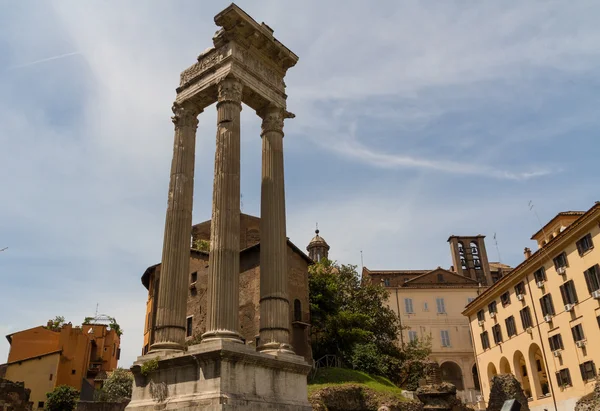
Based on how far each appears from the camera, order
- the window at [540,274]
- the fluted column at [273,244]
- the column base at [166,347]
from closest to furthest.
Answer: the column base at [166,347]
the fluted column at [273,244]
the window at [540,274]

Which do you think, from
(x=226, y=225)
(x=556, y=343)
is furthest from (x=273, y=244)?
(x=556, y=343)

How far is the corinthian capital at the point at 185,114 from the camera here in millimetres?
15594

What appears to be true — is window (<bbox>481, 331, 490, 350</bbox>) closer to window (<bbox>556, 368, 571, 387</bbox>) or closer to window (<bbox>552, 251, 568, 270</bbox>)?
window (<bbox>556, 368, 571, 387</bbox>)

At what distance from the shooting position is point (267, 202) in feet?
48.6

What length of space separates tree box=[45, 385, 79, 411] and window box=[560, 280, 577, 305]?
108 ft

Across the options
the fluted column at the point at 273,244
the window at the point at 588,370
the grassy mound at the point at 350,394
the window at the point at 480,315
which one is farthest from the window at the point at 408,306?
the fluted column at the point at 273,244

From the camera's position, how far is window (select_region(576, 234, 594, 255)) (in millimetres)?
27172

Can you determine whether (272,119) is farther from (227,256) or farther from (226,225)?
(227,256)

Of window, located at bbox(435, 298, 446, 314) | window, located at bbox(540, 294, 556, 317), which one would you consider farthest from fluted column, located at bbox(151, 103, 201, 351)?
window, located at bbox(435, 298, 446, 314)

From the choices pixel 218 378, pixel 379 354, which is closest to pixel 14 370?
pixel 379 354

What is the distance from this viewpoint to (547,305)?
31375mm

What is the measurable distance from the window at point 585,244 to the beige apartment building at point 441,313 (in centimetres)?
2248

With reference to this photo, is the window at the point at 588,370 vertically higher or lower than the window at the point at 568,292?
lower

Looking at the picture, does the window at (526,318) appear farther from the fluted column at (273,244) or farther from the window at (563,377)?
the fluted column at (273,244)
